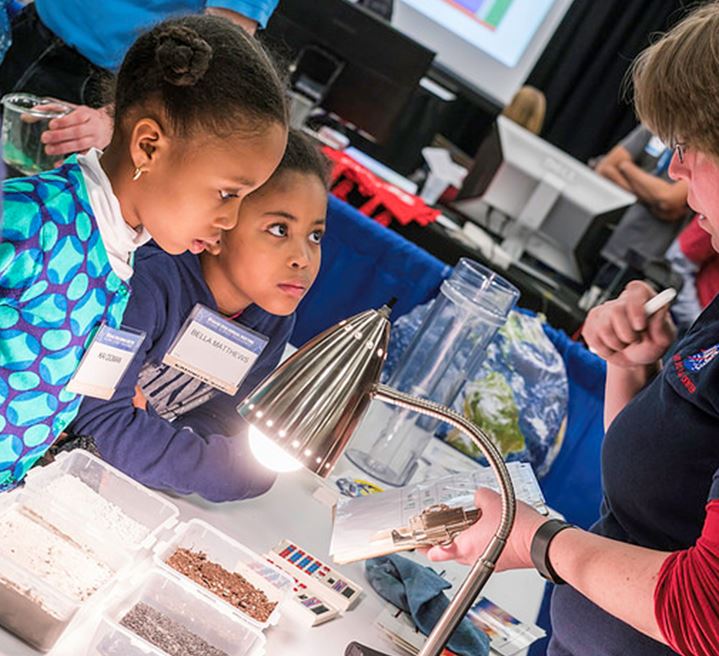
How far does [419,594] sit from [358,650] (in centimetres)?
26

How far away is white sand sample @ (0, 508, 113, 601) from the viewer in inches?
40.1

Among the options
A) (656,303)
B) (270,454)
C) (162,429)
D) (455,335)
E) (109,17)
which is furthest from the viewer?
(455,335)

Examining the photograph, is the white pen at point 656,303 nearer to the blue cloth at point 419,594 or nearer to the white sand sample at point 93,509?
the blue cloth at point 419,594

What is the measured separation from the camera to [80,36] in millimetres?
2121

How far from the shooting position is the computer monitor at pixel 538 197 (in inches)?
147

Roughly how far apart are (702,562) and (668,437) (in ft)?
1.09

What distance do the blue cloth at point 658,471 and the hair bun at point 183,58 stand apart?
2.63ft

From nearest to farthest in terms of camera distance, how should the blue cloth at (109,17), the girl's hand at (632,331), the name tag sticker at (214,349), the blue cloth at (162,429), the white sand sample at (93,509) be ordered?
the white sand sample at (93,509), the blue cloth at (162,429), the name tag sticker at (214,349), the girl's hand at (632,331), the blue cloth at (109,17)

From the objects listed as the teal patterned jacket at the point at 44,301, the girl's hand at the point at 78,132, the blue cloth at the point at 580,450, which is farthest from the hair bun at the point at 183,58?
the blue cloth at the point at 580,450

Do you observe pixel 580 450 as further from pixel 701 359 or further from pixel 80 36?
pixel 80 36

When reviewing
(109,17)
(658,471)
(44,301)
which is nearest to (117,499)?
(44,301)

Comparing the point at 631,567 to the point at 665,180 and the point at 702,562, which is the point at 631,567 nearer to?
the point at 702,562

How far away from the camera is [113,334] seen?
1.26 meters

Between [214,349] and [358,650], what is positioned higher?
[214,349]
